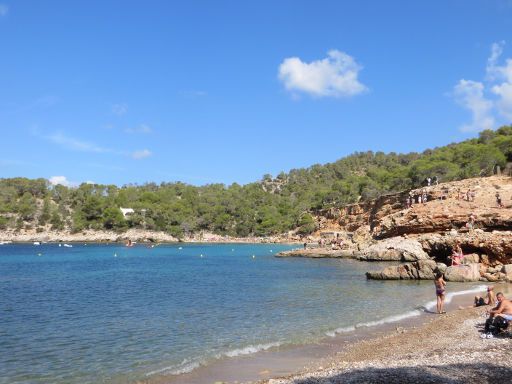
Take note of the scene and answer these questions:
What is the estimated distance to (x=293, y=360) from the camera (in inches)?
485

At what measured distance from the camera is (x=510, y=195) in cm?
4125

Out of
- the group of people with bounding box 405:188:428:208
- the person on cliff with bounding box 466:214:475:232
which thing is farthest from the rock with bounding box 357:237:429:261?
the group of people with bounding box 405:188:428:208

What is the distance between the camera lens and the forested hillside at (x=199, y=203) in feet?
383

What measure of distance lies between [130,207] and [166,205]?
1044 centimetres

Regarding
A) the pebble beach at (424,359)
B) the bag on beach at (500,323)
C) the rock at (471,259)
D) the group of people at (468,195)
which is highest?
the group of people at (468,195)

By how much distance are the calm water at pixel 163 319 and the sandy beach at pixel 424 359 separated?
106 inches

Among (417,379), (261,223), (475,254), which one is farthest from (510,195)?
(261,223)

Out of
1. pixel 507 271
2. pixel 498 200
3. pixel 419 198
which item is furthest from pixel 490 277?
pixel 419 198

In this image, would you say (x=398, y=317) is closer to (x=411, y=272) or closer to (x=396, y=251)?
(x=411, y=272)

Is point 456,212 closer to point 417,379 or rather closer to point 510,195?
point 510,195

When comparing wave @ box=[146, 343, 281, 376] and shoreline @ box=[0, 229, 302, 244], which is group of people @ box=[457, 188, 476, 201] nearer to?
wave @ box=[146, 343, 281, 376]

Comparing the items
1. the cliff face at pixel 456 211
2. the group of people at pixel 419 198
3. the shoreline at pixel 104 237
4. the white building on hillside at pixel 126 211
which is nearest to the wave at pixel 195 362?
the cliff face at pixel 456 211

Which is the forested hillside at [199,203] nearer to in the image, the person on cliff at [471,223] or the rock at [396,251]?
the rock at [396,251]

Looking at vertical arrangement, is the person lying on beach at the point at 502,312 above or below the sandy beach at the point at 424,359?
above
